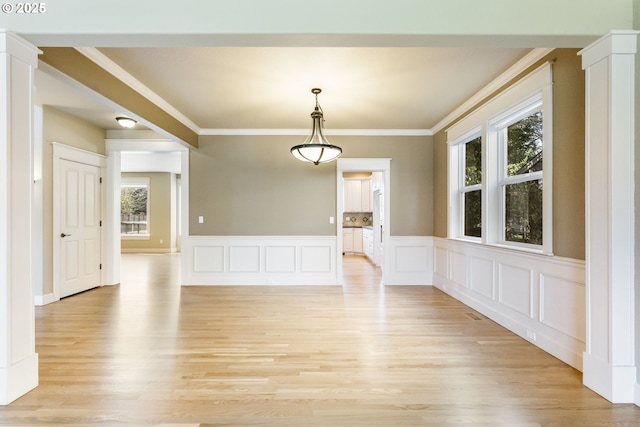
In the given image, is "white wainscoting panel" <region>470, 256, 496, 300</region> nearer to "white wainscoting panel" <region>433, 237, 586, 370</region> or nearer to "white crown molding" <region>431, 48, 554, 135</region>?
"white wainscoting panel" <region>433, 237, 586, 370</region>

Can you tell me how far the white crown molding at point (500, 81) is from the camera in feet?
9.41

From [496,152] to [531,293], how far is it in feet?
5.26

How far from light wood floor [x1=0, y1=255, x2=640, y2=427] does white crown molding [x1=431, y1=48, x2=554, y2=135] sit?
2.55m

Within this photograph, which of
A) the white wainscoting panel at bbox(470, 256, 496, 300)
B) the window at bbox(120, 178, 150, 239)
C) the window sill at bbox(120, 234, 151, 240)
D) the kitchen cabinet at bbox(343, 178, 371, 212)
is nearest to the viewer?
the white wainscoting panel at bbox(470, 256, 496, 300)

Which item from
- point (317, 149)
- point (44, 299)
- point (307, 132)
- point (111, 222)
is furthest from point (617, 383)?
point (111, 222)

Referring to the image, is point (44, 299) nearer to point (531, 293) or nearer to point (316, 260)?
point (316, 260)

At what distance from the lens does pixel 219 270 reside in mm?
5516

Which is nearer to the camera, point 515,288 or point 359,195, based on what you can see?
point 515,288

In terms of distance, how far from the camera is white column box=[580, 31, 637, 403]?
197cm

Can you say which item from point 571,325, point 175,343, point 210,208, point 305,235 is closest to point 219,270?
point 210,208

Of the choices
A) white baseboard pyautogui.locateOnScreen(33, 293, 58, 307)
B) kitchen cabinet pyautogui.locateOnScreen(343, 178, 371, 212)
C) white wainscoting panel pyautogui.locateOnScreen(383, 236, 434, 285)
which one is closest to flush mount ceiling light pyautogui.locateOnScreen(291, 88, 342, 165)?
white wainscoting panel pyautogui.locateOnScreen(383, 236, 434, 285)

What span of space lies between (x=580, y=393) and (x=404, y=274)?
3405 mm

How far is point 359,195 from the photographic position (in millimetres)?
9852

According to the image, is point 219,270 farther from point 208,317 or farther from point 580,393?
point 580,393
